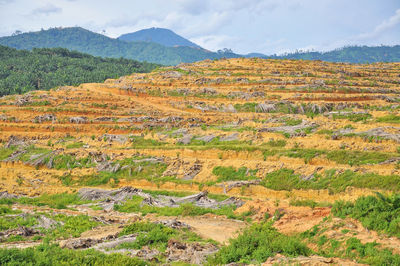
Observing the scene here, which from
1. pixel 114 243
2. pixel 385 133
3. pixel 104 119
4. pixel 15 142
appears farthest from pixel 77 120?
pixel 385 133

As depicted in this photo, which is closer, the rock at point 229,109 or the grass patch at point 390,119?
the grass patch at point 390,119

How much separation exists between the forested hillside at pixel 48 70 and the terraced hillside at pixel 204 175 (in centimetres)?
3745

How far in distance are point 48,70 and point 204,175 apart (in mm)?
85852

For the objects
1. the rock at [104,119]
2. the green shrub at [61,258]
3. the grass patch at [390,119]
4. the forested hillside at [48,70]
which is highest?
the forested hillside at [48,70]

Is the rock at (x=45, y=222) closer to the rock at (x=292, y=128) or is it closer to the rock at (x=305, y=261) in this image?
the rock at (x=305, y=261)

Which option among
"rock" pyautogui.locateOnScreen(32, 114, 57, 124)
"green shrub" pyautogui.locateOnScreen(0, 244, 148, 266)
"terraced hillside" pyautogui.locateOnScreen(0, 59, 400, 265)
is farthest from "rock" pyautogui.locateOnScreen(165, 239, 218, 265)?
"rock" pyautogui.locateOnScreen(32, 114, 57, 124)

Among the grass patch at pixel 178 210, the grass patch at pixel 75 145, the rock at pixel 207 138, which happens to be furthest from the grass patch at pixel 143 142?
the grass patch at pixel 178 210

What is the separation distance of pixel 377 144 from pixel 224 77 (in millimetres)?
35280

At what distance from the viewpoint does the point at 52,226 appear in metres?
15.8

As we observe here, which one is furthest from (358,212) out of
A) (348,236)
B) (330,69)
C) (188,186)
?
(330,69)

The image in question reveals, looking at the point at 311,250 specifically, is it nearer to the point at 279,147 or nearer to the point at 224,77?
the point at 279,147

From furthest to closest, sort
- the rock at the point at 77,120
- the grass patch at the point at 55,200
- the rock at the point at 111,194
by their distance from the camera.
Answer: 1. the rock at the point at 77,120
2. the rock at the point at 111,194
3. the grass patch at the point at 55,200

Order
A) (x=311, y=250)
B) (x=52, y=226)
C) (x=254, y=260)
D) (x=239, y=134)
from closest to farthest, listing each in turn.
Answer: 1. (x=254, y=260)
2. (x=311, y=250)
3. (x=52, y=226)
4. (x=239, y=134)

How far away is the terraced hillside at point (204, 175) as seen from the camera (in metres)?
12.5
